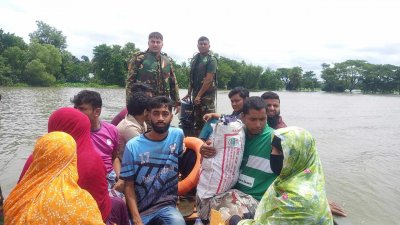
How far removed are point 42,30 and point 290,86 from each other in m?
52.6

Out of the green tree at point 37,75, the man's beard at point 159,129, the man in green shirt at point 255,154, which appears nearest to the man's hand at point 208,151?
the man in green shirt at point 255,154

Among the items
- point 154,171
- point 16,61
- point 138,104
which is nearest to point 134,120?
point 138,104

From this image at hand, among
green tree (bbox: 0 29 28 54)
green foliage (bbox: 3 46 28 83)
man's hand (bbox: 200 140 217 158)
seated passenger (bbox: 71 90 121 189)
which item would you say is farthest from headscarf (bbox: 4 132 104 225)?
green tree (bbox: 0 29 28 54)

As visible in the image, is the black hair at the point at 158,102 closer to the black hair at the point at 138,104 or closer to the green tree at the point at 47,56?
the black hair at the point at 138,104

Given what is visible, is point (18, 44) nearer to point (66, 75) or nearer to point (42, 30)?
point (66, 75)

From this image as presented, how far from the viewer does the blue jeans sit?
2.76 metres

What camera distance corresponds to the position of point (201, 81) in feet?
18.5

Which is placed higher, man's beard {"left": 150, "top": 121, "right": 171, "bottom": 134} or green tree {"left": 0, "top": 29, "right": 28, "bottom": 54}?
green tree {"left": 0, "top": 29, "right": 28, "bottom": 54}

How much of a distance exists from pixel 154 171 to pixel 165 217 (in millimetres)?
375

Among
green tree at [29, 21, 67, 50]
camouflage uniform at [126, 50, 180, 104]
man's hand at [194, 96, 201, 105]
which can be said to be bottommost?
man's hand at [194, 96, 201, 105]

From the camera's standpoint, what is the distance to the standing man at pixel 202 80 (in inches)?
215

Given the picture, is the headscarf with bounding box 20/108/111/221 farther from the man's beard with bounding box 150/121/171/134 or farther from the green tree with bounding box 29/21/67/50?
the green tree with bounding box 29/21/67/50

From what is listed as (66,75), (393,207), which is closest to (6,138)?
(393,207)

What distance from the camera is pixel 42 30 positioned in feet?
206
